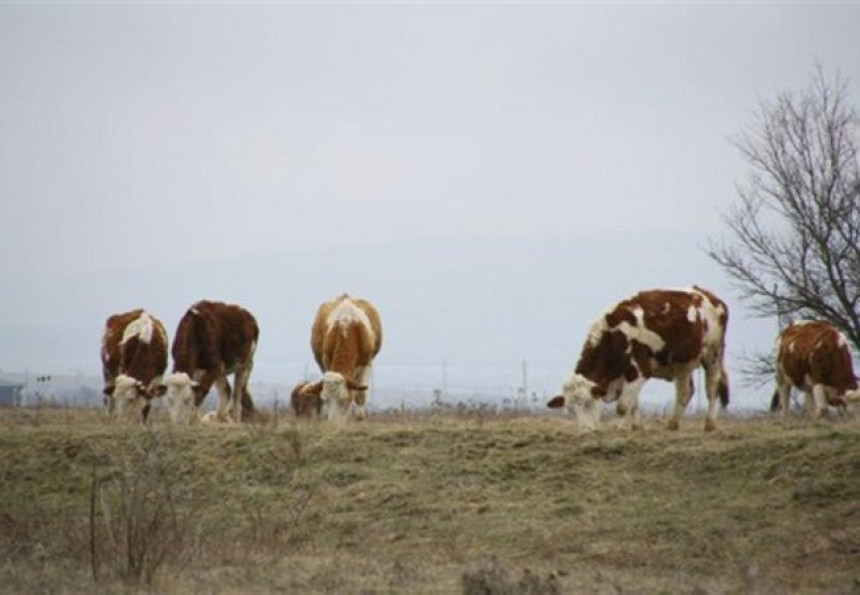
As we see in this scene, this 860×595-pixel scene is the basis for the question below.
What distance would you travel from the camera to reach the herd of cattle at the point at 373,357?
26922 mm

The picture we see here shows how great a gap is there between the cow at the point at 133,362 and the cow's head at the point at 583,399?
7.89 meters

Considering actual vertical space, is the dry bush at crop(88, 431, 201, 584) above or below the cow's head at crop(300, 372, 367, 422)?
below

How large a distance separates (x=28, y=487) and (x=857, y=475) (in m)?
12.3

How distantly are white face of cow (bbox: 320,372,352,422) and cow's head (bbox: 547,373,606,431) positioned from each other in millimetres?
4980

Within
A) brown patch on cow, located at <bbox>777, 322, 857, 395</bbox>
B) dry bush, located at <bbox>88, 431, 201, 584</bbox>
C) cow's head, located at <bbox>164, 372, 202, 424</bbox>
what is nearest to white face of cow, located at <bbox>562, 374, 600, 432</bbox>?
brown patch on cow, located at <bbox>777, 322, 857, 395</bbox>

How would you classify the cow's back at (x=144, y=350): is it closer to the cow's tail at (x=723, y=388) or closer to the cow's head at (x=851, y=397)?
the cow's tail at (x=723, y=388)

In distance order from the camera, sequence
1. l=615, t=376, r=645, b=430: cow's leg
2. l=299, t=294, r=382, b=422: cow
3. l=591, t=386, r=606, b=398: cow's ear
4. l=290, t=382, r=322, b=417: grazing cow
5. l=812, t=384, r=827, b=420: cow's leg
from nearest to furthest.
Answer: l=591, t=386, r=606, b=398: cow's ear, l=615, t=376, r=645, b=430: cow's leg, l=299, t=294, r=382, b=422: cow, l=812, t=384, r=827, b=420: cow's leg, l=290, t=382, r=322, b=417: grazing cow

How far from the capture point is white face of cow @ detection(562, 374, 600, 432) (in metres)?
26.7

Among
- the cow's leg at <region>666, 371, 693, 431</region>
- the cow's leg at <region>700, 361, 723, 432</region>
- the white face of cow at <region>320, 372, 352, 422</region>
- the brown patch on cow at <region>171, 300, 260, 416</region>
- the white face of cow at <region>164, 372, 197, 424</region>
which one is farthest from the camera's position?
the brown patch on cow at <region>171, 300, 260, 416</region>

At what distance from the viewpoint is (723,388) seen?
97.5 ft

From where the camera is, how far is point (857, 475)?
21516mm

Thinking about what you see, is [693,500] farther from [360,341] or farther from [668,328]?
[360,341]

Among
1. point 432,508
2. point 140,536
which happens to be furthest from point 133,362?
point 140,536

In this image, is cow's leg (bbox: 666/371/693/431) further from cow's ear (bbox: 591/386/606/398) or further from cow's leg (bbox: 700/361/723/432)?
cow's ear (bbox: 591/386/606/398)
